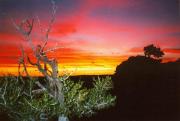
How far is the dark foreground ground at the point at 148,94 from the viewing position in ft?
34.1

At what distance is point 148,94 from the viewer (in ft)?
36.0

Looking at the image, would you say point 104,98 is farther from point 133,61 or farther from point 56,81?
point 133,61

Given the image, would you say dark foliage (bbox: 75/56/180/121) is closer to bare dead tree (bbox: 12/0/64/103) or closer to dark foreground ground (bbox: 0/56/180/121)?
dark foreground ground (bbox: 0/56/180/121)

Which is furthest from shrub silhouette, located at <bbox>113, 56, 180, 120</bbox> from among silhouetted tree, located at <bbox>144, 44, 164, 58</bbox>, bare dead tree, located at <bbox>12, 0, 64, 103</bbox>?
bare dead tree, located at <bbox>12, 0, 64, 103</bbox>

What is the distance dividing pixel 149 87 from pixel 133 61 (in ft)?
2.48

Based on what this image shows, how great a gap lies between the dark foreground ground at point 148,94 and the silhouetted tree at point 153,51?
23 centimetres

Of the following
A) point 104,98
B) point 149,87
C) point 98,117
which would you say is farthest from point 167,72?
point 104,98

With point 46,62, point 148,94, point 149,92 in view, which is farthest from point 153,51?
point 46,62

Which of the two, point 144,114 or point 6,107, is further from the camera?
point 144,114

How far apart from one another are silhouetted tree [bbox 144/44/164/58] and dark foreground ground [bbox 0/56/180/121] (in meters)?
0.23

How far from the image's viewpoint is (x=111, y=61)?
8609 mm

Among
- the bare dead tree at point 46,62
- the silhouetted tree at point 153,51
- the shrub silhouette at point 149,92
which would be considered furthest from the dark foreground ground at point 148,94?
the bare dead tree at point 46,62

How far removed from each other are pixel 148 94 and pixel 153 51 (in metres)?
1.38

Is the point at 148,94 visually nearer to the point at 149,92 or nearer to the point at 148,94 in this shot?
the point at 148,94
